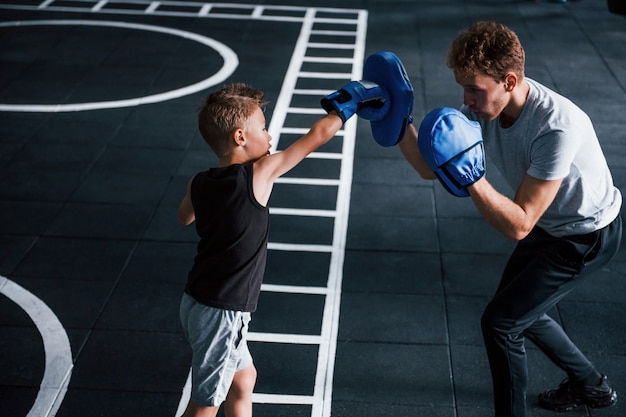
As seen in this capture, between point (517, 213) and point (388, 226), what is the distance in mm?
2467

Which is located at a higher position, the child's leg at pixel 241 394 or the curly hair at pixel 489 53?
the curly hair at pixel 489 53

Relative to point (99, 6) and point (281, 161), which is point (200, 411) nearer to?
point (281, 161)

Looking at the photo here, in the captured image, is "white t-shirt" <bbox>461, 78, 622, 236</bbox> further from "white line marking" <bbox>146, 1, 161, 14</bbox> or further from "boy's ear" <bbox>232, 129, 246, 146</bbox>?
"white line marking" <bbox>146, 1, 161, 14</bbox>

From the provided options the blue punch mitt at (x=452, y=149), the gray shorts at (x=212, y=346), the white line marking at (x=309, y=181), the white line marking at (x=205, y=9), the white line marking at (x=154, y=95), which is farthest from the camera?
the white line marking at (x=205, y=9)

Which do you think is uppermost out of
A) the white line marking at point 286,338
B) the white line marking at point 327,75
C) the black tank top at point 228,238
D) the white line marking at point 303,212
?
the black tank top at point 228,238

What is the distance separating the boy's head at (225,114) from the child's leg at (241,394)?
0.90 meters

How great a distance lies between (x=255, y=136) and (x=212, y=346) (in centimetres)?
80

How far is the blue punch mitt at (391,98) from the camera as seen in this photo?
342 centimetres

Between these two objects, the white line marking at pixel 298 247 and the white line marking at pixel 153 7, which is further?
the white line marking at pixel 153 7

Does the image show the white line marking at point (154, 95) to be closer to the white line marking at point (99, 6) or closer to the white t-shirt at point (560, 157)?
the white line marking at point (99, 6)

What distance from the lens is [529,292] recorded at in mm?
3219


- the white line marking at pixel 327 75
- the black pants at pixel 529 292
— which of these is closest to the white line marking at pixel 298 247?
the black pants at pixel 529 292

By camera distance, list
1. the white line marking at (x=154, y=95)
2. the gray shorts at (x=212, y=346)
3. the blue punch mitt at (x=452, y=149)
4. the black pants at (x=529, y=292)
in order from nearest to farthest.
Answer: the blue punch mitt at (x=452, y=149)
the gray shorts at (x=212, y=346)
the black pants at (x=529, y=292)
the white line marking at (x=154, y=95)

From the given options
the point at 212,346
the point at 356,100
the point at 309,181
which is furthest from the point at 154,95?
the point at 212,346
